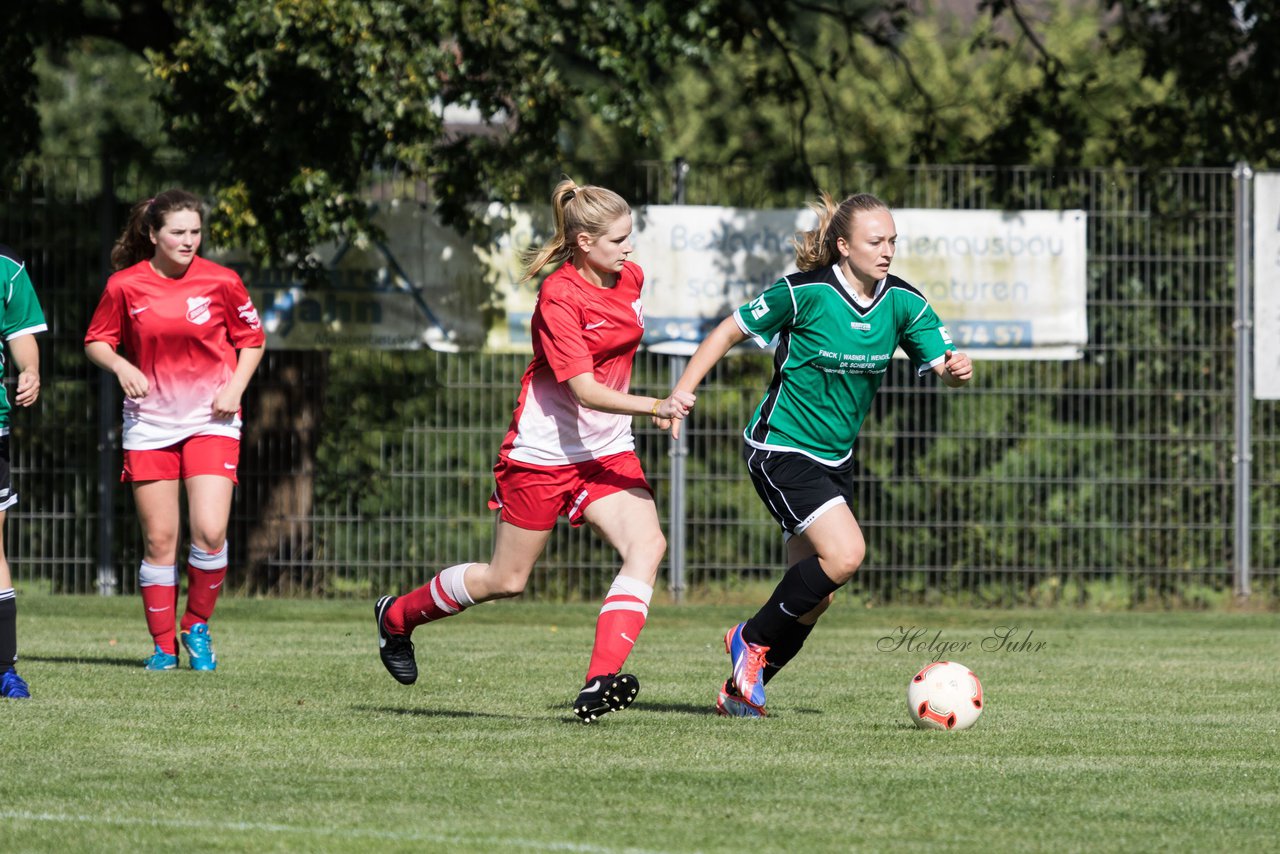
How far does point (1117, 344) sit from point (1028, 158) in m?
2.46

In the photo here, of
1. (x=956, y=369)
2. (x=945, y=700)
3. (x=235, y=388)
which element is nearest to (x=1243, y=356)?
(x=956, y=369)

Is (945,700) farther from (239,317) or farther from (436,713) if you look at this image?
(239,317)

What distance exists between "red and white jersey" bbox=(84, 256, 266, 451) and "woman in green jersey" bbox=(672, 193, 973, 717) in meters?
2.64

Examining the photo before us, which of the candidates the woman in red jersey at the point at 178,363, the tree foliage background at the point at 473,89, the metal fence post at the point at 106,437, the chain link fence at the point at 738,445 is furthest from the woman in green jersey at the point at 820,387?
the metal fence post at the point at 106,437

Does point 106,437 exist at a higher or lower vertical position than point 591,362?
lower

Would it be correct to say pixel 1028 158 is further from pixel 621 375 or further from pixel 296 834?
pixel 296 834

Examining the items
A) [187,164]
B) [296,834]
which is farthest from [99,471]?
[296,834]

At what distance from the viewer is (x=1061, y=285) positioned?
13266 mm

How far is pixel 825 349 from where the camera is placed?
6988mm

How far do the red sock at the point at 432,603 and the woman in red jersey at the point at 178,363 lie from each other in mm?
1593

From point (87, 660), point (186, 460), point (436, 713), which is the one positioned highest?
point (186, 460)

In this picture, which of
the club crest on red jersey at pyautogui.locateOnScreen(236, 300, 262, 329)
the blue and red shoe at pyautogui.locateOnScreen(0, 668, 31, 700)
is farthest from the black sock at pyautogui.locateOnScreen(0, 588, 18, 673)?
the club crest on red jersey at pyautogui.locateOnScreen(236, 300, 262, 329)

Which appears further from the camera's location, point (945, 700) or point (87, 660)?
point (87, 660)

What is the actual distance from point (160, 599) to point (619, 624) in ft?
9.50
